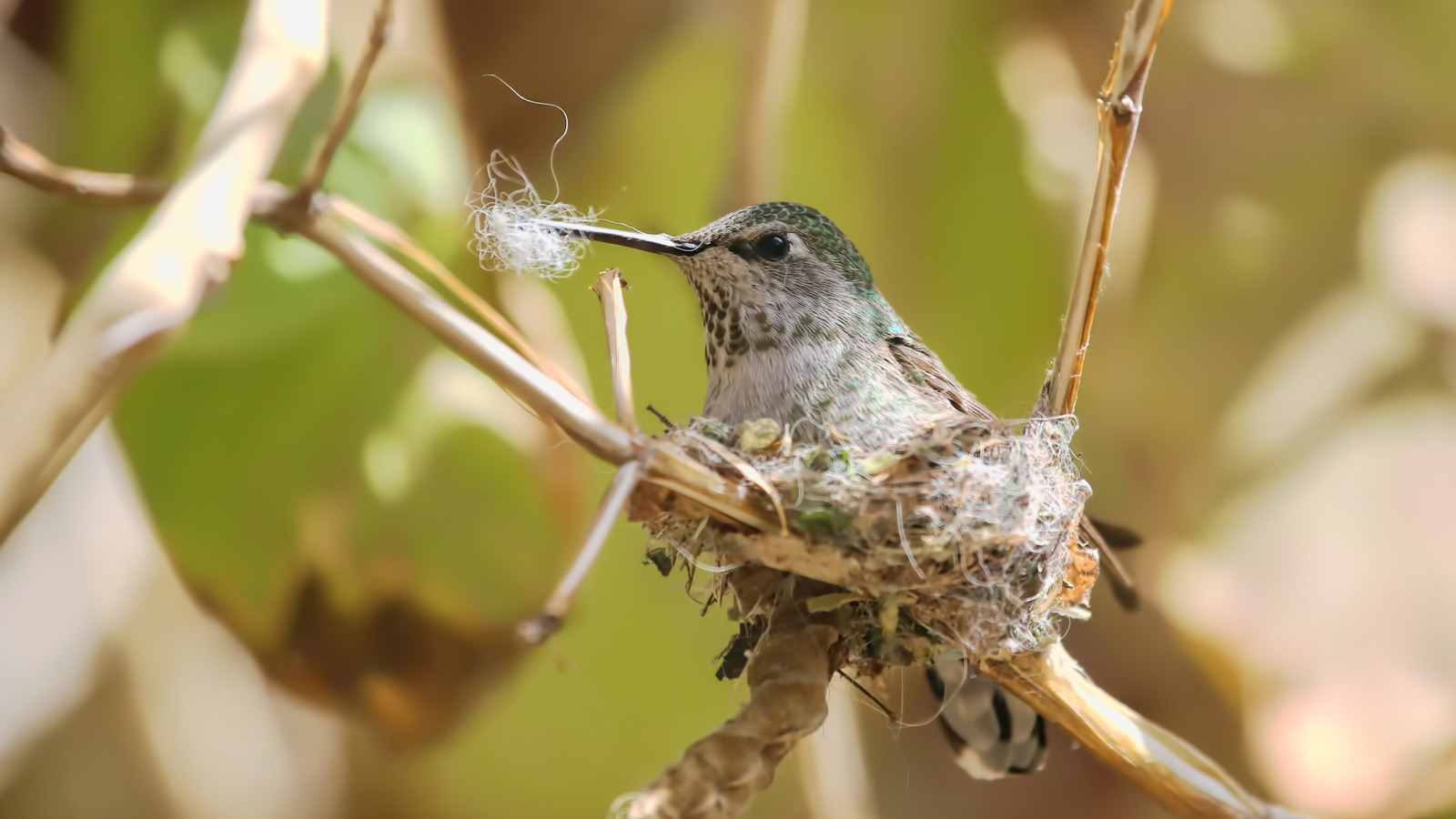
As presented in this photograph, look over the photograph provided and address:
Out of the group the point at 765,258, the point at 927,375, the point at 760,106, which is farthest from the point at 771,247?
the point at 760,106

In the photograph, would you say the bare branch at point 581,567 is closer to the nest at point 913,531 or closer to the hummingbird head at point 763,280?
the nest at point 913,531

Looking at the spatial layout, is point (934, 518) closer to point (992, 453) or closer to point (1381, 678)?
point (992, 453)

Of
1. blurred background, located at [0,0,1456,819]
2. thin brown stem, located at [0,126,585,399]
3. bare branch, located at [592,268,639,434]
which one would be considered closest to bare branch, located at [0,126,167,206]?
thin brown stem, located at [0,126,585,399]

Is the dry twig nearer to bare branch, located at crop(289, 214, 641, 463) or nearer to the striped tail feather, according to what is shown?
the striped tail feather

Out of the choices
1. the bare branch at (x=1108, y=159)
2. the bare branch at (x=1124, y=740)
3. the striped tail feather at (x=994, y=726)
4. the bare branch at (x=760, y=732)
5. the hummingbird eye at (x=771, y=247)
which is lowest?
the striped tail feather at (x=994, y=726)

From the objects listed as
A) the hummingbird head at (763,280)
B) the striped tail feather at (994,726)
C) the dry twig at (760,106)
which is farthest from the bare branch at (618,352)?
the dry twig at (760,106)

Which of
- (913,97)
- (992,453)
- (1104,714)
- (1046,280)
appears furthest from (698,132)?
(1104,714)

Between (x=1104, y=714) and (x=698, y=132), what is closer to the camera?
(x=1104, y=714)
